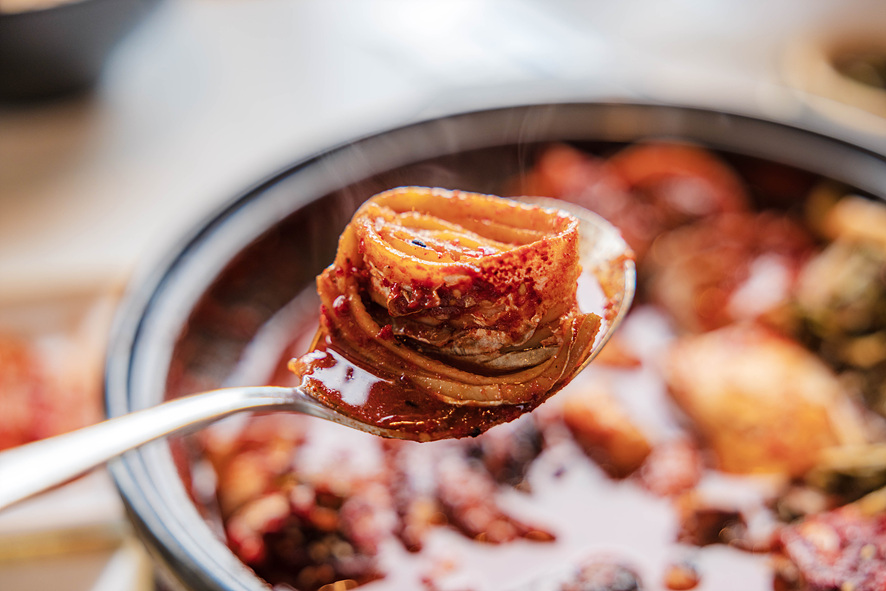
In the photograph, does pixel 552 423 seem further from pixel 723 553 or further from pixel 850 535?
pixel 850 535

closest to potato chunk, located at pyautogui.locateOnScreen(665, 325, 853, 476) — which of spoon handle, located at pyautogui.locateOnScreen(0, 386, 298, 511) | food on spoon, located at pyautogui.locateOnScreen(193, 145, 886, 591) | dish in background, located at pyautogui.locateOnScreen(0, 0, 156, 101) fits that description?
food on spoon, located at pyautogui.locateOnScreen(193, 145, 886, 591)

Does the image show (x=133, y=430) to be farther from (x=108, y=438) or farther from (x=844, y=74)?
(x=844, y=74)

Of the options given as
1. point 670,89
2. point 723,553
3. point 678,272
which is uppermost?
point 670,89

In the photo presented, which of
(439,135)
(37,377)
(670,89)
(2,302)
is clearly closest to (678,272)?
(439,135)

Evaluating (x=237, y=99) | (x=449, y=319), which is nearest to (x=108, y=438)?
(x=449, y=319)

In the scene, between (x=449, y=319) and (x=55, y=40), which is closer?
(x=449, y=319)

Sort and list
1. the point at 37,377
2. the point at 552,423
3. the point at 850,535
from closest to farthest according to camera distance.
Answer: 1. the point at 850,535
2. the point at 552,423
3. the point at 37,377
